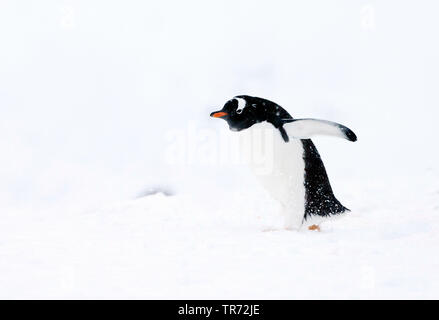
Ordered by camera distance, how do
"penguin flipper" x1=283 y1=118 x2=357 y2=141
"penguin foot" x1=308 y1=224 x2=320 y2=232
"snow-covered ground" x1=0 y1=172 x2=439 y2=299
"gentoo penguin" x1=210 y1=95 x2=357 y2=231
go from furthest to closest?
"penguin foot" x1=308 y1=224 x2=320 y2=232 → "gentoo penguin" x1=210 y1=95 x2=357 y2=231 → "penguin flipper" x1=283 y1=118 x2=357 y2=141 → "snow-covered ground" x1=0 y1=172 x2=439 y2=299

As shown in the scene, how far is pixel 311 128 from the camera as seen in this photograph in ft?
11.8

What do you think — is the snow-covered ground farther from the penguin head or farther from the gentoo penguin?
the penguin head

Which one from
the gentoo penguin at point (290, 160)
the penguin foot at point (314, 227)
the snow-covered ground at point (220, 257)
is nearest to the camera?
the snow-covered ground at point (220, 257)

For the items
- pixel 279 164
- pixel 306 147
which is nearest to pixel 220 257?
pixel 279 164

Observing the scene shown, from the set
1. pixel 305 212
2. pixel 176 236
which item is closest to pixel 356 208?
pixel 305 212

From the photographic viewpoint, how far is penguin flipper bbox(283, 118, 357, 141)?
351 centimetres

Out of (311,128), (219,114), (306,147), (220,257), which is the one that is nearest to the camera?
(220,257)

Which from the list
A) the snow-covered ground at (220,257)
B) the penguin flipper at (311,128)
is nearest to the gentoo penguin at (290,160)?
the penguin flipper at (311,128)

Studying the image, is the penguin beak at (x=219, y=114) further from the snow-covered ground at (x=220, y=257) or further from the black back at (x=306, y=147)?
the snow-covered ground at (x=220, y=257)

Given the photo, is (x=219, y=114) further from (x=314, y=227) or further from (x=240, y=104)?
(x=314, y=227)

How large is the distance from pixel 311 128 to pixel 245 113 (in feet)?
1.83

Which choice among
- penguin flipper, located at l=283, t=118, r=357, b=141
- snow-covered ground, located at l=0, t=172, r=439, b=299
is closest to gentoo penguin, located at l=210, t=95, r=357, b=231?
penguin flipper, located at l=283, t=118, r=357, b=141

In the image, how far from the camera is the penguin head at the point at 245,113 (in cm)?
367
